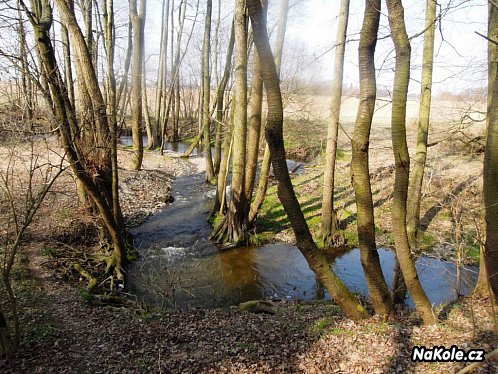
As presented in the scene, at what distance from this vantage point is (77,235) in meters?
10.0

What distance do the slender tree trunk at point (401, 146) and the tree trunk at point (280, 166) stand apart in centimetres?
96

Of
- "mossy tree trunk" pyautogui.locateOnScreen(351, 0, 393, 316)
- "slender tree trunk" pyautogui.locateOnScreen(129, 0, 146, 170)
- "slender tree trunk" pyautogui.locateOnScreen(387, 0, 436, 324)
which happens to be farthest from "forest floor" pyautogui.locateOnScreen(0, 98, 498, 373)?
"slender tree trunk" pyautogui.locateOnScreen(129, 0, 146, 170)

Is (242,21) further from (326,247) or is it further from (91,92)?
(326,247)

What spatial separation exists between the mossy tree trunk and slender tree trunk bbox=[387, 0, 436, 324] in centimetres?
26

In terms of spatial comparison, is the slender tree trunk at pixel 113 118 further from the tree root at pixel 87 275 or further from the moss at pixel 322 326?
the moss at pixel 322 326

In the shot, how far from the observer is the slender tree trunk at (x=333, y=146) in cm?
962

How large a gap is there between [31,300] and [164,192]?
993cm

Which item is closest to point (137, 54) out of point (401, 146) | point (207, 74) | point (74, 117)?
point (207, 74)

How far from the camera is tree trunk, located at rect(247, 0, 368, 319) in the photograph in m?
4.32

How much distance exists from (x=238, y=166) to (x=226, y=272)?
11.0ft

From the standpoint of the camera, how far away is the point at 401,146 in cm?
491

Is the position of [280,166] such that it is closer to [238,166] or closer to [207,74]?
[238,166]

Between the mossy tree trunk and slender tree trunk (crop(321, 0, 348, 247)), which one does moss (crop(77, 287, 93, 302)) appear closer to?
the mossy tree trunk

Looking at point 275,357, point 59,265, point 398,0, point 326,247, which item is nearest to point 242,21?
point 398,0
